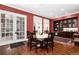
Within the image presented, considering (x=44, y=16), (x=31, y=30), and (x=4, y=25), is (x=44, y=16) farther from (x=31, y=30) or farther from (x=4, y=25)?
(x=4, y=25)

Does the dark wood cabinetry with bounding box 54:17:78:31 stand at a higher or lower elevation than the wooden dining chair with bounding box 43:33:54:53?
higher

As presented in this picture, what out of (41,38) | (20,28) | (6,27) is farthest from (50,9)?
(6,27)

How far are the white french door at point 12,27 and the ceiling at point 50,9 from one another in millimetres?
234

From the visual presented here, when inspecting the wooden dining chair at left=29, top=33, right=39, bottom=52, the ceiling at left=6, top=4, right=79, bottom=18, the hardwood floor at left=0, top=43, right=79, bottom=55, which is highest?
the ceiling at left=6, top=4, right=79, bottom=18

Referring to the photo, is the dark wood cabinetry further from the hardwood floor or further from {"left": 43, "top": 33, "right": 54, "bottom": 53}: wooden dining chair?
the hardwood floor

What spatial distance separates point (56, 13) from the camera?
8.55 feet

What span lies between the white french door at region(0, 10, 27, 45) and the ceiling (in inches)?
9.2

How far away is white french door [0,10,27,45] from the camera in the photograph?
246 cm

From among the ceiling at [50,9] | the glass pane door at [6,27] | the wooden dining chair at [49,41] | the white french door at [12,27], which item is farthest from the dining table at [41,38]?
the glass pane door at [6,27]

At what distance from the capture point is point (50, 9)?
2564mm

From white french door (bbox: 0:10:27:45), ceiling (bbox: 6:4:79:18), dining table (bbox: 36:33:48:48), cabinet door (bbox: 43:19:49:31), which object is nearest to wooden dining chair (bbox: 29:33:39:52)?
dining table (bbox: 36:33:48:48)

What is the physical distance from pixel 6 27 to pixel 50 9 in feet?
3.71

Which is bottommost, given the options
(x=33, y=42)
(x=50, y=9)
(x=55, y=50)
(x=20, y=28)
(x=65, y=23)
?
(x=55, y=50)

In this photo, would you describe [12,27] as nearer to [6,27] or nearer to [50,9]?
[6,27]
